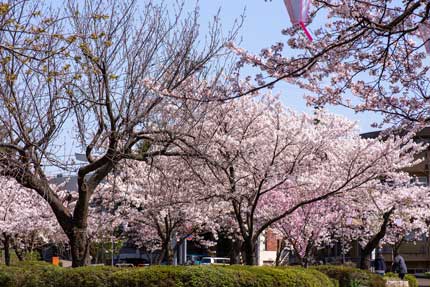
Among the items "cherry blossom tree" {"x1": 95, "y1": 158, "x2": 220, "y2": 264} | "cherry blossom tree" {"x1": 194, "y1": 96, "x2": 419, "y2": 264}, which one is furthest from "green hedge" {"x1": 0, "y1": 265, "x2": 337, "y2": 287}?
"cherry blossom tree" {"x1": 95, "y1": 158, "x2": 220, "y2": 264}

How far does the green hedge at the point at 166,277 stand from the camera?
14086 millimetres

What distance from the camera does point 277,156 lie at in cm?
1902

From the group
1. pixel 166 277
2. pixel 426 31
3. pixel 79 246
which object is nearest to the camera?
pixel 426 31

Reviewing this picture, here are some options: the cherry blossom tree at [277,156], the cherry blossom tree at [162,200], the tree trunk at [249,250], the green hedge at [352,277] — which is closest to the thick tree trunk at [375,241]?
the green hedge at [352,277]

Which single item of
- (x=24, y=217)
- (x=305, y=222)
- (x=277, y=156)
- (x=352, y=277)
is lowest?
(x=352, y=277)

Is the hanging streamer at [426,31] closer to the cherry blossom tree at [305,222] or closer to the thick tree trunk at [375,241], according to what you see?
the cherry blossom tree at [305,222]

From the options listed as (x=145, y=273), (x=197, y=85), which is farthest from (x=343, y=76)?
(x=145, y=273)

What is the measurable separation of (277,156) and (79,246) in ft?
20.0

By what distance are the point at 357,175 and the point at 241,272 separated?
5.64 m

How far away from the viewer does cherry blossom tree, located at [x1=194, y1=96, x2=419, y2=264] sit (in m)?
18.2

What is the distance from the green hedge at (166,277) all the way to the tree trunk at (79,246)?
0.63 m

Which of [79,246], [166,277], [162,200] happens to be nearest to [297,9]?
[166,277]

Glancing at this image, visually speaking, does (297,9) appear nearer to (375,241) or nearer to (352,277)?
(352,277)

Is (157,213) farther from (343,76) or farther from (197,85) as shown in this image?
(343,76)
